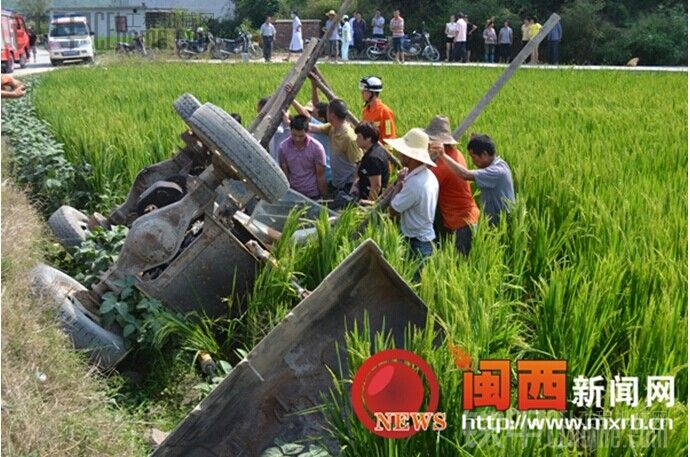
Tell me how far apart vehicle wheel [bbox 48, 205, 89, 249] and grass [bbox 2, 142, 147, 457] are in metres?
1.00

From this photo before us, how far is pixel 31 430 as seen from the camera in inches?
146

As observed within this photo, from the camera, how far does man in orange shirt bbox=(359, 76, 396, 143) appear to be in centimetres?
773

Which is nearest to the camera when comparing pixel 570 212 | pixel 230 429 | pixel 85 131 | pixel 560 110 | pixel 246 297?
pixel 230 429

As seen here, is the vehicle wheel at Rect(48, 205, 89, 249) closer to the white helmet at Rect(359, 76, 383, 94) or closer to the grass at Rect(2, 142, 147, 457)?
the grass at Rect(2, 142, 147, 457)

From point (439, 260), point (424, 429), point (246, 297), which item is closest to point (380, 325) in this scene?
point (439, 260)

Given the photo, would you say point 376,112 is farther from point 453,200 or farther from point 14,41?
point 14,41

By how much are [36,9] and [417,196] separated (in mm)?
63171

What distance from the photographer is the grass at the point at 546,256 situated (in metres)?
3.32

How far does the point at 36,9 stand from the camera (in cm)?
6266

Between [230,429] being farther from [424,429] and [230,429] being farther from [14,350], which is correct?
[14,350]

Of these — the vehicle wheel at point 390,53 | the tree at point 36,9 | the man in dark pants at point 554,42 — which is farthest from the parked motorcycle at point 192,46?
the tree at point 36,9

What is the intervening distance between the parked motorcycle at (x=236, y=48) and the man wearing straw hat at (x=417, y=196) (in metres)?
26.2

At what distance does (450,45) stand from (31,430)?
86.6 feet

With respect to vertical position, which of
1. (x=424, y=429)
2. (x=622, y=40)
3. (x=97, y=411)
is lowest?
(x=97, y=411)
